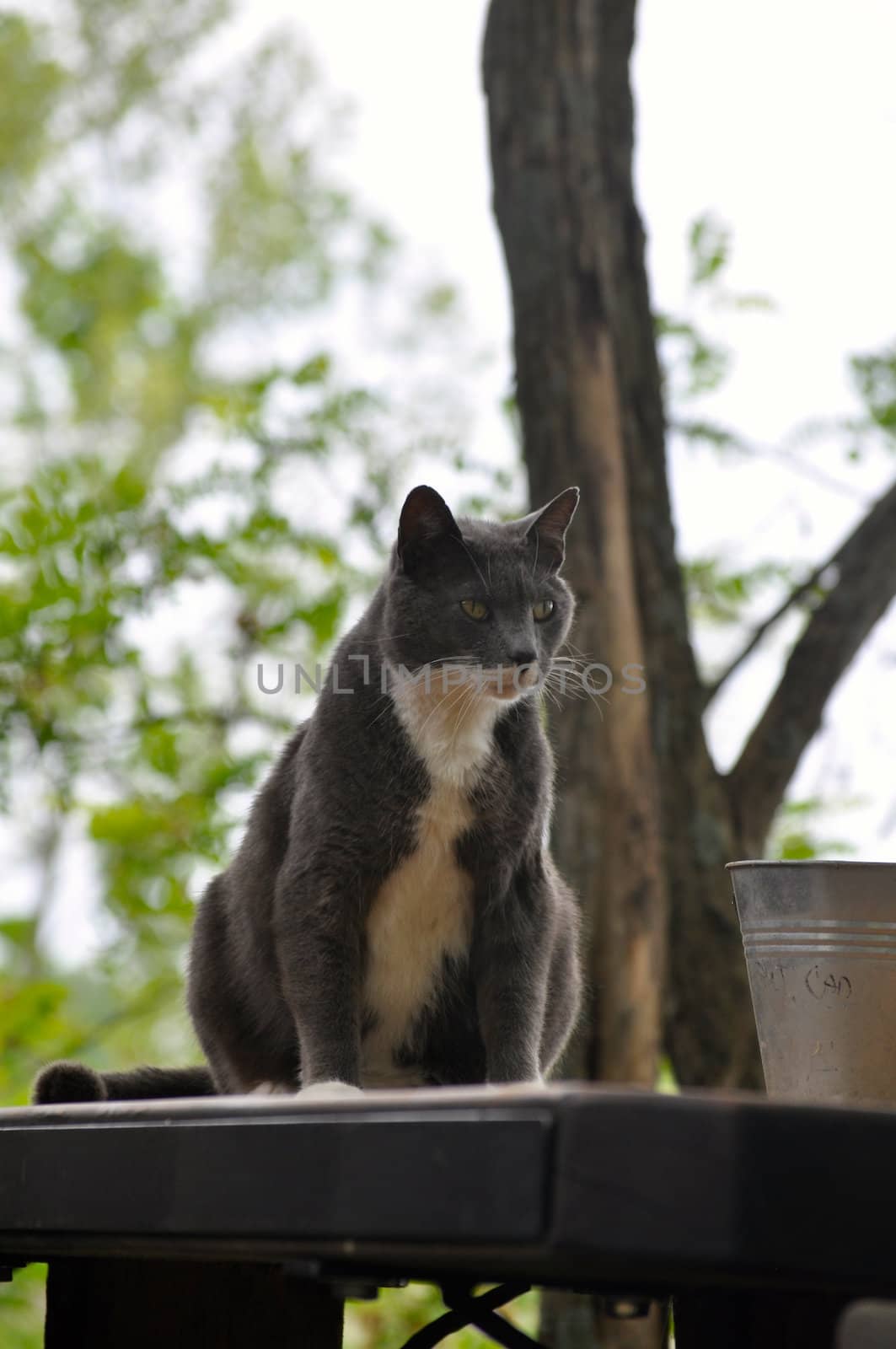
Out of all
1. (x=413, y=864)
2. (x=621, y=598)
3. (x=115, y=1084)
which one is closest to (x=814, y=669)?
(x=621, y=598)

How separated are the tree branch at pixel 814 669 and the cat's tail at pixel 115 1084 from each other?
5.14 ft

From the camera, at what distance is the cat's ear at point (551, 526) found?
1739 mm

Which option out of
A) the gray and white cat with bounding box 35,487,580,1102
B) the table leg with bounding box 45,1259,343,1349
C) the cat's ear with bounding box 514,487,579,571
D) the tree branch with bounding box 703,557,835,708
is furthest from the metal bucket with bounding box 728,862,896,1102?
the tree branch with bounding box 703,557,835,708

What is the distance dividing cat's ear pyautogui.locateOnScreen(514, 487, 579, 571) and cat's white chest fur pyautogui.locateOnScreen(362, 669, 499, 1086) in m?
0.25

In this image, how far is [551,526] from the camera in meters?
1.78

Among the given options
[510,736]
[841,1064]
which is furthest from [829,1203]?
[510,736]

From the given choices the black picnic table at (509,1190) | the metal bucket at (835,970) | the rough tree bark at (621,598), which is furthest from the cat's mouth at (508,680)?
the rough tree bark at (621,598)

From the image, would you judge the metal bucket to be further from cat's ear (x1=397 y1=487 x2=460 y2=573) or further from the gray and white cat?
cat's ear (x1=397 y1=487 x2=460 y2=573)

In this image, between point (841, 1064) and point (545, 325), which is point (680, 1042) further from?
point (841, 1064)

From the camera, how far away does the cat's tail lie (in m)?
1.45

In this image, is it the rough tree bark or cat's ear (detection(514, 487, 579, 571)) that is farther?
the rough tree bark

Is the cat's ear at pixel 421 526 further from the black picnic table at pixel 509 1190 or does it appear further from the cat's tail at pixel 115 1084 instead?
the black picnic table at pixel 509 1190

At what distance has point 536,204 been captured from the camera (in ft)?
9.70

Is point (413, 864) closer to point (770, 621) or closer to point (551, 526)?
point (551, 526)
